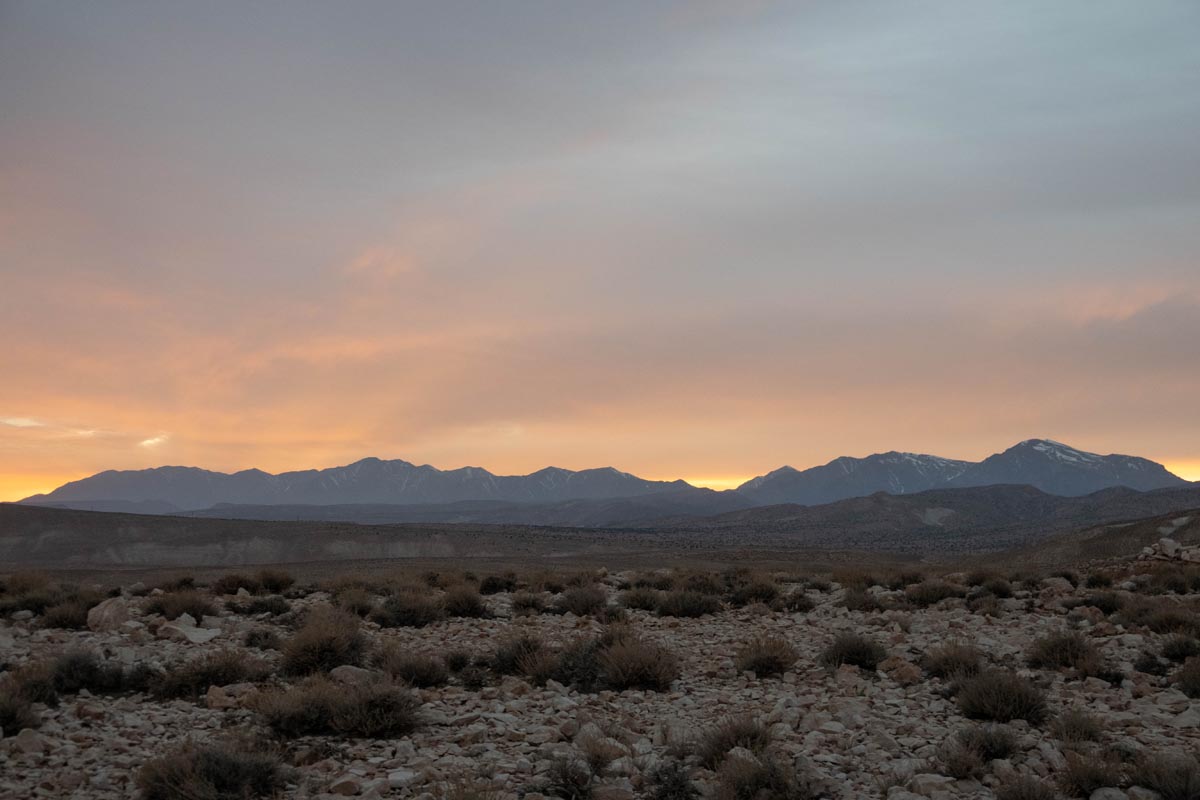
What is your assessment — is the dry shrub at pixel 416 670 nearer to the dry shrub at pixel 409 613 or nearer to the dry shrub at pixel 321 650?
the dry shrub at pixel 321 650

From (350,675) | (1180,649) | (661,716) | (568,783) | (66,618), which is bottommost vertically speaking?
(661,716)

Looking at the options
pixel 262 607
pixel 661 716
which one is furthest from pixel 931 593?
pixel 262 607

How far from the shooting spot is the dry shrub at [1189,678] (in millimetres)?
10492

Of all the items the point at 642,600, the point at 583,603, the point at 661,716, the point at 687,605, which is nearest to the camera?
the point at 661,716

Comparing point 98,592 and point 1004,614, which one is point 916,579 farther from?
point 98,592

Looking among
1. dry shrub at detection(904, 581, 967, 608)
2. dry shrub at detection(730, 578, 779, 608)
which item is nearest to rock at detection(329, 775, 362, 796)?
dry shrub at detection(730, 578, 779, 608)

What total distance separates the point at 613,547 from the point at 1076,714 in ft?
348

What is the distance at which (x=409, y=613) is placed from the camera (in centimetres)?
1688

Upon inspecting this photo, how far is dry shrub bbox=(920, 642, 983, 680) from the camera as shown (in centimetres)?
1162

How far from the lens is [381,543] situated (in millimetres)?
104250

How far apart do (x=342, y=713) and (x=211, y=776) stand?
2128mm

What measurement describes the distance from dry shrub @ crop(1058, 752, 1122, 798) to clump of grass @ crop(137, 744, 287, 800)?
749 cm

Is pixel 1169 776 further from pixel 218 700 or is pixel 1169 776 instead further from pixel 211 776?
pixel 218 700

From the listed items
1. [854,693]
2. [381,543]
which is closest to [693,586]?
[854,693]
